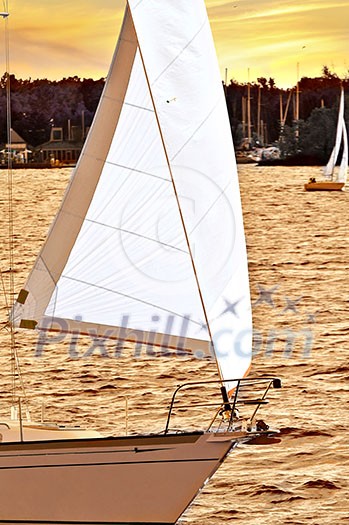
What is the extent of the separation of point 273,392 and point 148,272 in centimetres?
708

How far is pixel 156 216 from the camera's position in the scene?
468 inches

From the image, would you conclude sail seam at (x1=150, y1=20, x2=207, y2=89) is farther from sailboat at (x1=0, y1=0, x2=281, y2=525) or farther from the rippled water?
the rippled water

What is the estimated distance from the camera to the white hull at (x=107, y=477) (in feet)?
34.5

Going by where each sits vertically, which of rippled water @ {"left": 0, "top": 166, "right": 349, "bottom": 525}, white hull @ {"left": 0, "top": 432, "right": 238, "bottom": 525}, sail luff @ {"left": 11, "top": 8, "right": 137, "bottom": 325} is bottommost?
rippled water @ {"left": 0, "top": 166, "right": 349, "bottom": 525}

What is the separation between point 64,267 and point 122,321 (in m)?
0.85

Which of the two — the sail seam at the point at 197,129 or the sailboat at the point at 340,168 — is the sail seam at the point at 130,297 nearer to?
the sail seam at the point at 197,129

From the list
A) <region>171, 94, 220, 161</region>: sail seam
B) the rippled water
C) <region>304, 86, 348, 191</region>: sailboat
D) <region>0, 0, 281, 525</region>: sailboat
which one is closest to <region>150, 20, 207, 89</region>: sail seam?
<region>0, 0, 281, 525</region>: sailboat

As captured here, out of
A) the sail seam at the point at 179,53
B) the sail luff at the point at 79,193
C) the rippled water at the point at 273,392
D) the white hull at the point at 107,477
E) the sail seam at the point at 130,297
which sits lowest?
the rippled water at the point at 273,392

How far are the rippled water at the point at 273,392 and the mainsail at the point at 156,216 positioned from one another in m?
2.47

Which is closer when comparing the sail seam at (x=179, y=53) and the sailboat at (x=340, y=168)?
the sail seam at (x=179, y=53)

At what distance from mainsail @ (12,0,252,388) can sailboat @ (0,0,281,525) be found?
0.01m

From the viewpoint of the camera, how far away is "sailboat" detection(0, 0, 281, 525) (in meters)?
10.6

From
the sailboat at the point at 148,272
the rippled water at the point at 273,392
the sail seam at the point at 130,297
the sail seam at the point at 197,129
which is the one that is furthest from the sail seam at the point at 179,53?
the rippled water at the point at 273,392

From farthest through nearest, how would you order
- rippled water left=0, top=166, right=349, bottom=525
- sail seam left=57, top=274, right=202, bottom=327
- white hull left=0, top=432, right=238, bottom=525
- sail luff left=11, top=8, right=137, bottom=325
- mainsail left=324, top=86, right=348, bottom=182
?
mainsail left=324, top=86, right=348, bottom=182 < rippled water left=0, top=166, right=349, bottom=525 < sail luff left=11, top=8, right=137, bottom=325 < sail seam left=57, top=274, right=202, bottom=327 < white hull left=0, top=432, right=238, bottom=525
